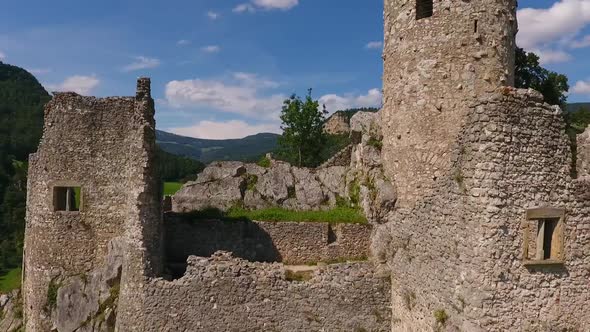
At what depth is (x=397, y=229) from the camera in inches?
501

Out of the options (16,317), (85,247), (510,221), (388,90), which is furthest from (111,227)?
(510,221)

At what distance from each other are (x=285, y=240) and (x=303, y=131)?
17128 mm

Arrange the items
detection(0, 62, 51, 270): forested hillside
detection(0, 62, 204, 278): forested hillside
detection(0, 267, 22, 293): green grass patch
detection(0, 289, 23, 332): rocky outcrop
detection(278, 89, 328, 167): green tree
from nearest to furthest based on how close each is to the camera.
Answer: detection(0, 289, 23, 332): rocky outcrop → detection(278, 89, 328, 167): green tree → detection(0, 267, 22, 293): green grass patch → detection(0, 62, 51, 270): forested hillside → detection(0, 62, 204, 278): forested hillside

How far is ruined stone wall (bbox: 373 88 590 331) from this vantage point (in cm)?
878

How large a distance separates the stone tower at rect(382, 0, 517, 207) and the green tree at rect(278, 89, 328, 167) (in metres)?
17.9

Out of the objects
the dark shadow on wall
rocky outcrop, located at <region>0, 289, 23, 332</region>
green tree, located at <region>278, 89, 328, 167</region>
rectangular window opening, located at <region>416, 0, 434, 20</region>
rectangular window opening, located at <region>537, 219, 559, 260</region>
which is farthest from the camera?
green tree, located at <region>278, 89, 328, 167</region>

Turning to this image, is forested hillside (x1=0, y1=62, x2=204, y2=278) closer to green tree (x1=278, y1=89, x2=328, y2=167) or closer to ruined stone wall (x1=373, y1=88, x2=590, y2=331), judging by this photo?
green tree (x1=278, y1=89, x2=328, y2=167)

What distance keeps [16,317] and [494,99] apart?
1880 cm

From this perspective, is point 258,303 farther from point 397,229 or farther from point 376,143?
point 376,143

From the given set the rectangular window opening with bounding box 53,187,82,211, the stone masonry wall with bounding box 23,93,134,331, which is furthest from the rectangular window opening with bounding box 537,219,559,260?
the rectangular window opening with bounding box 53,187,82,211

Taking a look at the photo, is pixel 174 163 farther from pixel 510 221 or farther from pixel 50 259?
pixel 510 221

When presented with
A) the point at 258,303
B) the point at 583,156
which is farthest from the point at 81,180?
the point at 583,156

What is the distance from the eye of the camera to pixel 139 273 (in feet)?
42.7

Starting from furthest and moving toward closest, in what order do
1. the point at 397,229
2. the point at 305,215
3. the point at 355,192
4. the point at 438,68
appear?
the point at 355,192
the point at 305,215
the point at 438,68
the point at 397,229
